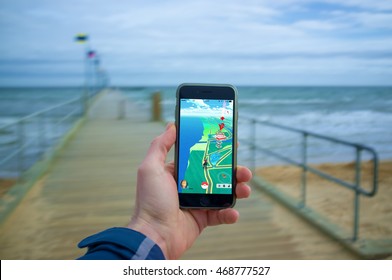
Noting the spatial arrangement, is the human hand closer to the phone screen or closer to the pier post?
the phone screen

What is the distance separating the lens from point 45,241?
152 centimetres

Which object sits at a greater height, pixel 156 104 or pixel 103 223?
pixel 156 104

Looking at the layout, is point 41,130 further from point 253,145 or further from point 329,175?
point 329,175

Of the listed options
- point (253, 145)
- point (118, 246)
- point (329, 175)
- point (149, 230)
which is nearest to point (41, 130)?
point (253, 145)

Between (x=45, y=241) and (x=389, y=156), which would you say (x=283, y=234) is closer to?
(x=389, y=156)

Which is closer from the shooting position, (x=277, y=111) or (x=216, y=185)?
(x=216, y=185)

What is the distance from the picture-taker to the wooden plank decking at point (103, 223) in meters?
1.50

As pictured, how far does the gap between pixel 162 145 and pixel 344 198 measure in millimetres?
2114

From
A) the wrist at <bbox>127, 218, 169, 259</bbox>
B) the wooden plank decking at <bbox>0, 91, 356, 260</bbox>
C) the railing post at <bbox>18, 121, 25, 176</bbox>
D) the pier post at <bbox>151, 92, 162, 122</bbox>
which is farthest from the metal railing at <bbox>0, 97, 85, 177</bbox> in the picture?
the wrist at <bbox>127, 218, 169, 259</bbox>

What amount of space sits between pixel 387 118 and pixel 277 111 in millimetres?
1856

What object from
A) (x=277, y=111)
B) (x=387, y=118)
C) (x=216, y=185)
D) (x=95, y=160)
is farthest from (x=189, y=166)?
(x=277, y=111)

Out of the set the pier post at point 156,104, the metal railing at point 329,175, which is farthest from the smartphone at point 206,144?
the pier post at point 156,104

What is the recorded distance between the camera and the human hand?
0.94m

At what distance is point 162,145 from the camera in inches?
36.7
